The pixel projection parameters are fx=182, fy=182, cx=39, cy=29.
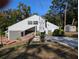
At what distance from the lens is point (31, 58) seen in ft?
5.68

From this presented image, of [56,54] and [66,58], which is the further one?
[56,54]

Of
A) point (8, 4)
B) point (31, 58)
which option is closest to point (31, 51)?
point (31, 58)

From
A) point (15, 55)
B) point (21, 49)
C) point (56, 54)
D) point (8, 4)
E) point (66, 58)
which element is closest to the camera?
point (8, 4)

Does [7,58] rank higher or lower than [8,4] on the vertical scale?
lower

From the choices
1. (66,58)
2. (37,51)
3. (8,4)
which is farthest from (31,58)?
(8,4)

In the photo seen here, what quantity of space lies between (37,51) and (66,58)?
0.36m

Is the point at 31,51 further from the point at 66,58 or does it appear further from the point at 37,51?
the point at 66,58

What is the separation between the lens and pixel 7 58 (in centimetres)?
181

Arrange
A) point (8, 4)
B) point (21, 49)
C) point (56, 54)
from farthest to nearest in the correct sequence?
point (21, 49)
point (56, 54)
point (8, 4)

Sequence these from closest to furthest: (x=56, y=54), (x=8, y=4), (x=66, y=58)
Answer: (x=8, y=4)
(x=66, y=58)
(x=56, y=54)

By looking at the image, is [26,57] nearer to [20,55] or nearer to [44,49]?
[20,55]

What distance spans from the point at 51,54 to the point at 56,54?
0.05 meters

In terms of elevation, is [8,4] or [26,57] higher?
[8,4]

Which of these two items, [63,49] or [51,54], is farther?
[63,49]
